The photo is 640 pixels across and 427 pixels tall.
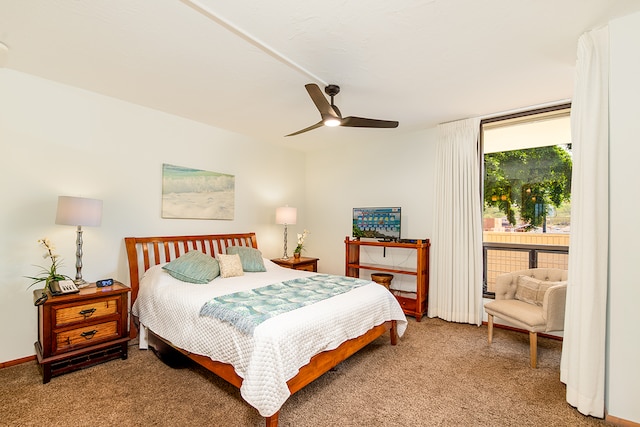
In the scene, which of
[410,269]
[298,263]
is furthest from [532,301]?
[298,263]

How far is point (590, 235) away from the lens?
2.02m

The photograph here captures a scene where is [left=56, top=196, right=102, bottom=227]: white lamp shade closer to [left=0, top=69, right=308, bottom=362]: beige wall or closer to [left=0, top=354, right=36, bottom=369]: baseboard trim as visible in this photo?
[left=0, top=69, right=308, bottom=362]: beige wall

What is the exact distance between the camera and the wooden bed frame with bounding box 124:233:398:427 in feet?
6.84

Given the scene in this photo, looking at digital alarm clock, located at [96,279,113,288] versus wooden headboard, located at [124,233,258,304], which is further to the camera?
wooden headboard, located at [124,233,258,304]

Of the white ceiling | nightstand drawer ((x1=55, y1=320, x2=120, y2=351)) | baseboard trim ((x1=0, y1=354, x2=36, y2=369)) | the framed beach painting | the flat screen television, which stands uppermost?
the white ceiling

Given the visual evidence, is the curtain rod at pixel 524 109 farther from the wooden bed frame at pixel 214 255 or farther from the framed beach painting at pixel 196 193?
the framed beach painting at pixel 196 193

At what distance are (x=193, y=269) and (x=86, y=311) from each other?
2.97 ft

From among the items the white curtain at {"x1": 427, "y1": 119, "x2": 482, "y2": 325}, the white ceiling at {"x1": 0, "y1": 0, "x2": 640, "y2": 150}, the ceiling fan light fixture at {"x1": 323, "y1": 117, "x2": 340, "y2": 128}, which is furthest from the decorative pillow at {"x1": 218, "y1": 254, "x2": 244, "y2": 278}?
the white curtain at {"x1": 427, "y1": 119, "x2": 482, "y2": 325}

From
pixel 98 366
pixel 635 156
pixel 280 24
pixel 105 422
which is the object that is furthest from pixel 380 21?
pixel 98 366

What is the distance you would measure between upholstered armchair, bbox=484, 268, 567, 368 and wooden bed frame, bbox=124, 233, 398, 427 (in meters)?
1.12

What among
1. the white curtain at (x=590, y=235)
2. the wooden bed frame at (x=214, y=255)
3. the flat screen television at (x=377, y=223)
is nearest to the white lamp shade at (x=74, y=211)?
the wooden bed frame at (x=214, y=255)

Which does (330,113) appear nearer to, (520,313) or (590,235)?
(590,235)

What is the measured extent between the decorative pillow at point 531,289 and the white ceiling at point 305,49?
1.91 m

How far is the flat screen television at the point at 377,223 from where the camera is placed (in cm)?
447
